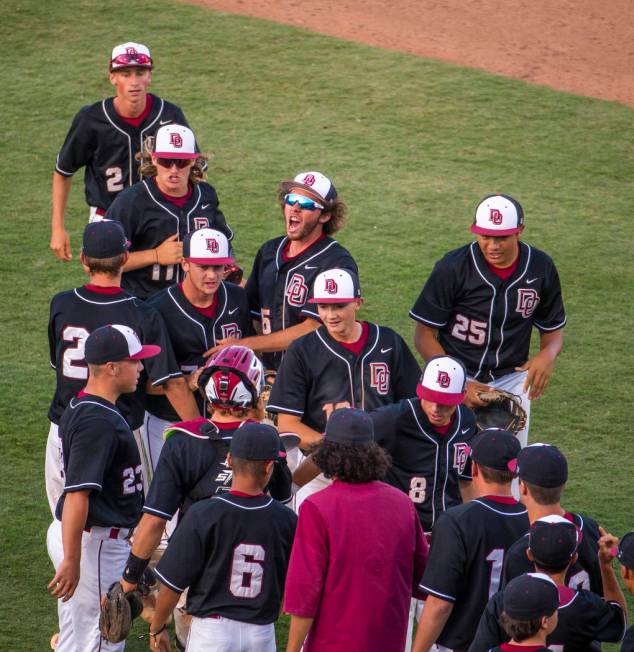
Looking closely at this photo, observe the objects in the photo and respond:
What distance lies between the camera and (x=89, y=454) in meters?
4.37

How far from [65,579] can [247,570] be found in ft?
2.46

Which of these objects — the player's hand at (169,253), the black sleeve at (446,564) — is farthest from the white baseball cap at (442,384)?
the player's hand at (169,253)

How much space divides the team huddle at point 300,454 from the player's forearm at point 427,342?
0.04ft

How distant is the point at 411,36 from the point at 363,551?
33.1 feet

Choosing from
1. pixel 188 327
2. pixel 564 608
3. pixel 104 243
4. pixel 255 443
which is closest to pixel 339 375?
pixel 188 327

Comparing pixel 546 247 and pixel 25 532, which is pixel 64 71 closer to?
pixel 546 247

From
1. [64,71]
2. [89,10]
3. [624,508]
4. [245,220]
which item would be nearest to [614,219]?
[245,220]

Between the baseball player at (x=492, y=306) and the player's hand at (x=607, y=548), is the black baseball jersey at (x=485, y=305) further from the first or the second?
the player's hand at (x=607, y=548)

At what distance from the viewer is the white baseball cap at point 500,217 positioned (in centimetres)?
571

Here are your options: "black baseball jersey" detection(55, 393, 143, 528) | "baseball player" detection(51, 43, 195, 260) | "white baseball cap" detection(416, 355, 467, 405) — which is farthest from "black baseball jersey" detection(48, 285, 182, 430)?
"baseball player" detection(51, 43, 195, 260)

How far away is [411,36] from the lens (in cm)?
1307

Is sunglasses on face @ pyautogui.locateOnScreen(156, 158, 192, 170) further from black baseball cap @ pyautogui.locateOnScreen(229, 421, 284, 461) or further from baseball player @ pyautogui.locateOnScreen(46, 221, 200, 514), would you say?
black baseball cap @ pyautogui.locateOnScreen(229, 421, 284, 461)

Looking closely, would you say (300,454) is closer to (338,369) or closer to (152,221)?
(338,369)

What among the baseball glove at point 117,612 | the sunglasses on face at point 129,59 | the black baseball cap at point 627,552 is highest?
the sunglasses on face at point 129,59
